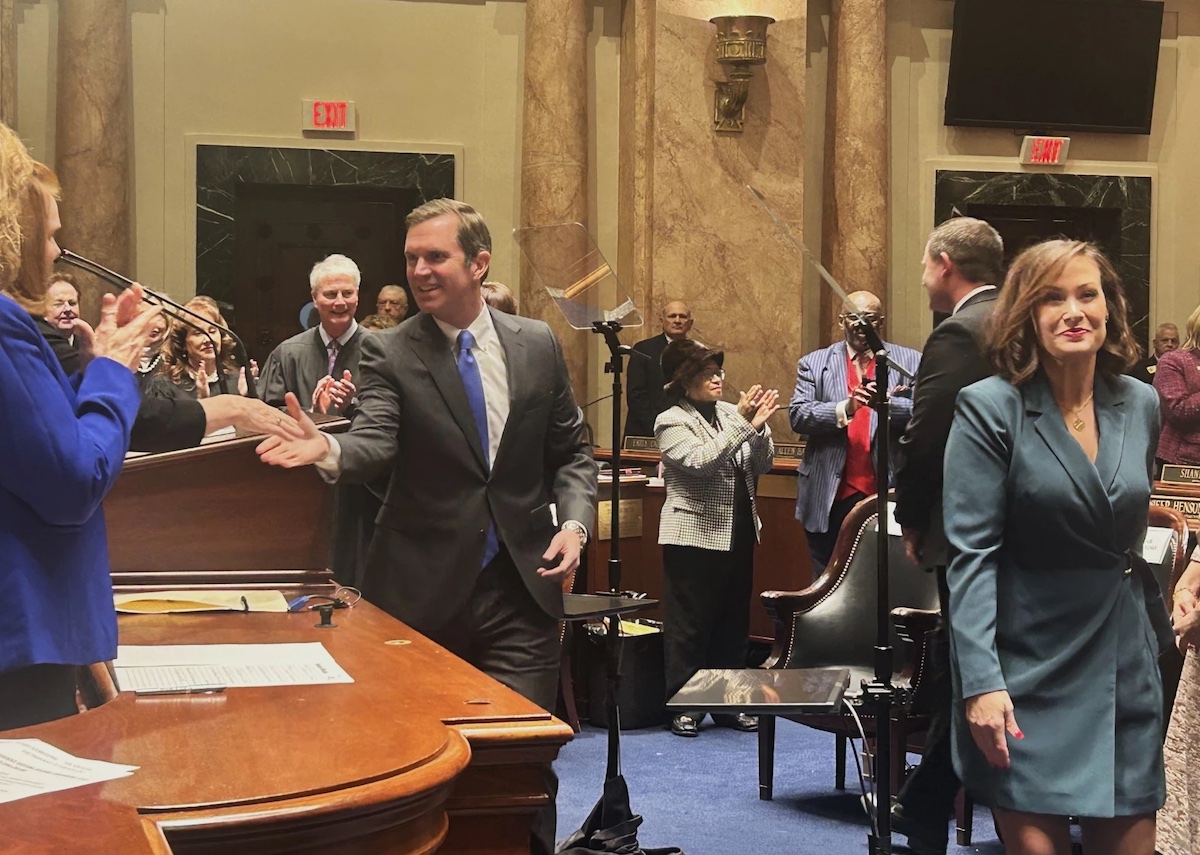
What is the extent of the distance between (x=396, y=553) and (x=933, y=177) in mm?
7291

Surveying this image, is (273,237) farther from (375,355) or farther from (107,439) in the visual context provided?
(107,439)

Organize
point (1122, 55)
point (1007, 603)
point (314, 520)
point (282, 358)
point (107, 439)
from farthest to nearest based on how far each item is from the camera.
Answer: point (1122, 55), point (282, 358), point (314, 520), point (1007, 603), point (107, 439)

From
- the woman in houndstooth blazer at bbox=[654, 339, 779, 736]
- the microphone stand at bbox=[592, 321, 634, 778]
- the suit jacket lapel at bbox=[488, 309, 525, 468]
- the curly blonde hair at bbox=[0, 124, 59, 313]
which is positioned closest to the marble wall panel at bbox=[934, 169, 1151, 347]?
the woman in houndstooth blazer at bbox=[654, 339, 779, 736]

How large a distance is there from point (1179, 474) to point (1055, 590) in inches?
137

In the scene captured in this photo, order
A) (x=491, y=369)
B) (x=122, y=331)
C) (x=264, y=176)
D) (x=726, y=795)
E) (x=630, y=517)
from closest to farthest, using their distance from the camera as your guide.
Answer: (x=122, y=331) < (x=491, y=369) < (x=726, y=795) < (x=630, y=517) < (x=264, y=176)

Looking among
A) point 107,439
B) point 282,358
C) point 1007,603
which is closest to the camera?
point 107,439

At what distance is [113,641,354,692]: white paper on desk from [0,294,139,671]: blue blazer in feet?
0.76

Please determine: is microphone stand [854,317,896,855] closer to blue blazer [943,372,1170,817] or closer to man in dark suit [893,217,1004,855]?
man in dark suit [893,217,1004,855]

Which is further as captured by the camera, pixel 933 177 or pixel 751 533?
pixel 933 177

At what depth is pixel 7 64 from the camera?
813cm

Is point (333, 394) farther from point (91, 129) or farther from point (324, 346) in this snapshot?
point (91, 129)

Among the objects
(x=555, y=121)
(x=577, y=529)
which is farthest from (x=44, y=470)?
(x=555, y=121)

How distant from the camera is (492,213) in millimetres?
9328

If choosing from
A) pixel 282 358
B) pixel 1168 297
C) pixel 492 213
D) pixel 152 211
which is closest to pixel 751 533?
pixel 282 358
